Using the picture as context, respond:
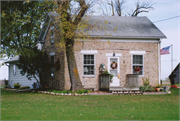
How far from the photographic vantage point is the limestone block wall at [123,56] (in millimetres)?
18047

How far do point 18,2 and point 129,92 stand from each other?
31.4 feet

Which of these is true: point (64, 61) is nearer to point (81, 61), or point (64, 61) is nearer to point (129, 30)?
point (81, 61)

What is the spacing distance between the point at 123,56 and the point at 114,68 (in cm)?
116

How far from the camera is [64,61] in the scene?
1805cm

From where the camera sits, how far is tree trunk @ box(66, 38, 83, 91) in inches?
645

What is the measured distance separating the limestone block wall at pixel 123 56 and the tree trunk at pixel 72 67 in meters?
1.40

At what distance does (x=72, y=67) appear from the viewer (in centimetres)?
1648

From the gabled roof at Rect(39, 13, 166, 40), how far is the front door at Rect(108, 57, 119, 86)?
1.81 m

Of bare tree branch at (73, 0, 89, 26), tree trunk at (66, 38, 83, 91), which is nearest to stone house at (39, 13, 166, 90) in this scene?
tree trunk at (66, 38, 83, 91)

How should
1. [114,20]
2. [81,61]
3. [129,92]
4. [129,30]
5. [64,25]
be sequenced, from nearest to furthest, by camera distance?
[64,25] < [129,92] < [81,61] < [129,30] < [114,20]

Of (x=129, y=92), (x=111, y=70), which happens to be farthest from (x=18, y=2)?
(x=129, y=92)

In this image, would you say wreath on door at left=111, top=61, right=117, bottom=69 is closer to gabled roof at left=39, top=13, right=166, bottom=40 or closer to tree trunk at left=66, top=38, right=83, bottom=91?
gabled roof at left=39, top=13, right=166, bottom=40

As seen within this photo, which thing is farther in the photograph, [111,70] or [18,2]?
[111,70]

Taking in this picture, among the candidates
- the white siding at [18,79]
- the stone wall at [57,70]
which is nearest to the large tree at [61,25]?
the stone wall at [57,70]
